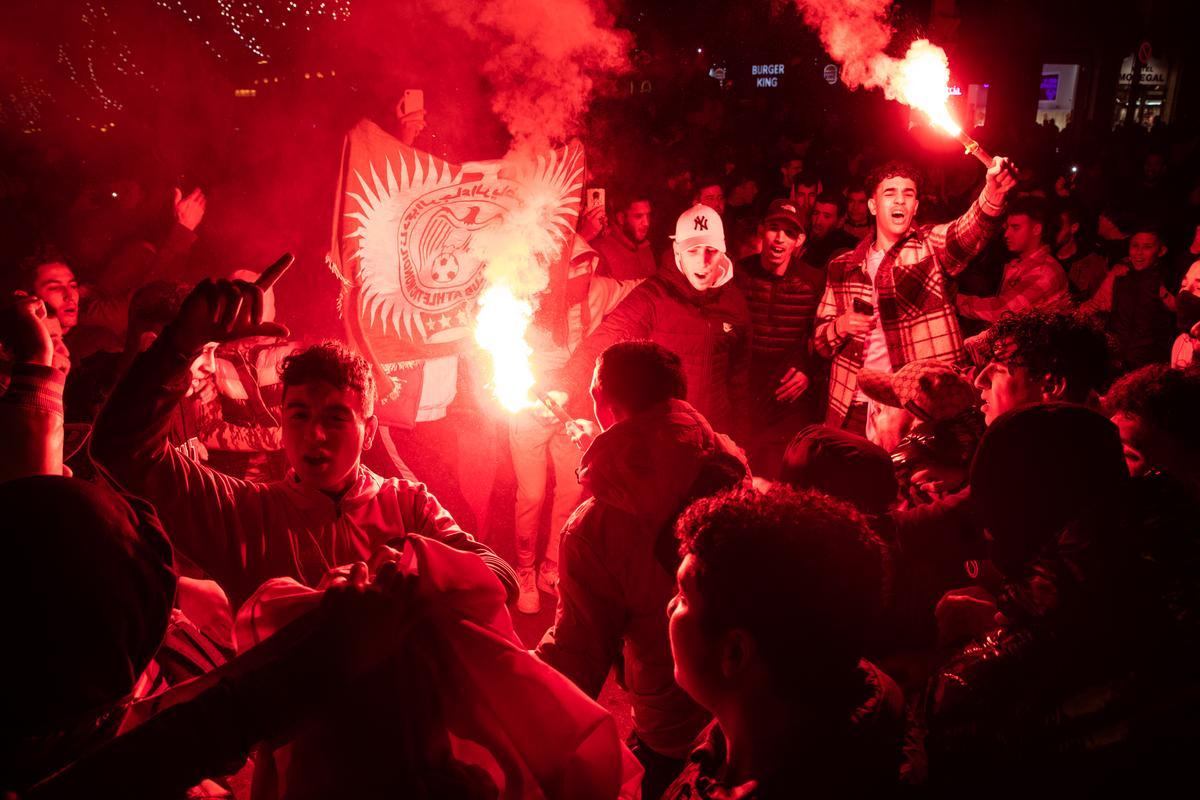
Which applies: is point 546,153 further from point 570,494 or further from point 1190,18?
point 1190,18

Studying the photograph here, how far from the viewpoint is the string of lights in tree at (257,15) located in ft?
18.0

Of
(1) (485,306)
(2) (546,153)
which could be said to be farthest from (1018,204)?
(1) (485,306)

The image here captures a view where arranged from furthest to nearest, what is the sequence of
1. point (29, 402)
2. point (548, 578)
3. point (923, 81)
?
point (548, 578), point (923, 81), point (29, 402)

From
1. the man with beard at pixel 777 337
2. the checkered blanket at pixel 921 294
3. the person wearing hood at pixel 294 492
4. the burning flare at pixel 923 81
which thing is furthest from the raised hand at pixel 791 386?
the person wearing hood at pixel 294 492

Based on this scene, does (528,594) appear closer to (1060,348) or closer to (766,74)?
(1060,348)

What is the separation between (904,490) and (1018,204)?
5.21 metres

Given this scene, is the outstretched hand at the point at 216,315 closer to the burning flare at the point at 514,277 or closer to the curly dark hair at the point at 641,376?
the curly dark hair at the point at 641,376

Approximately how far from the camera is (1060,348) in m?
3.41

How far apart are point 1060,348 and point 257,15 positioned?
18.1 ft

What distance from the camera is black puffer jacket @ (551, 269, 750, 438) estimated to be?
600 cm

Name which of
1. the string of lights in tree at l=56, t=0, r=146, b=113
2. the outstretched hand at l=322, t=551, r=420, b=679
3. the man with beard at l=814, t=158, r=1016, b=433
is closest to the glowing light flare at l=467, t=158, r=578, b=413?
the man with beard at l=814, t=158, r=1016, b=433

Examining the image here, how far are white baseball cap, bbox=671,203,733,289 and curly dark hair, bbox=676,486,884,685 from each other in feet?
16.1

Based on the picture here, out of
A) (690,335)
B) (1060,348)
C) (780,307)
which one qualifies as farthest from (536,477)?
(1060,348)

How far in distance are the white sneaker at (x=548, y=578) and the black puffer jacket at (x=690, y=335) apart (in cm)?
115
